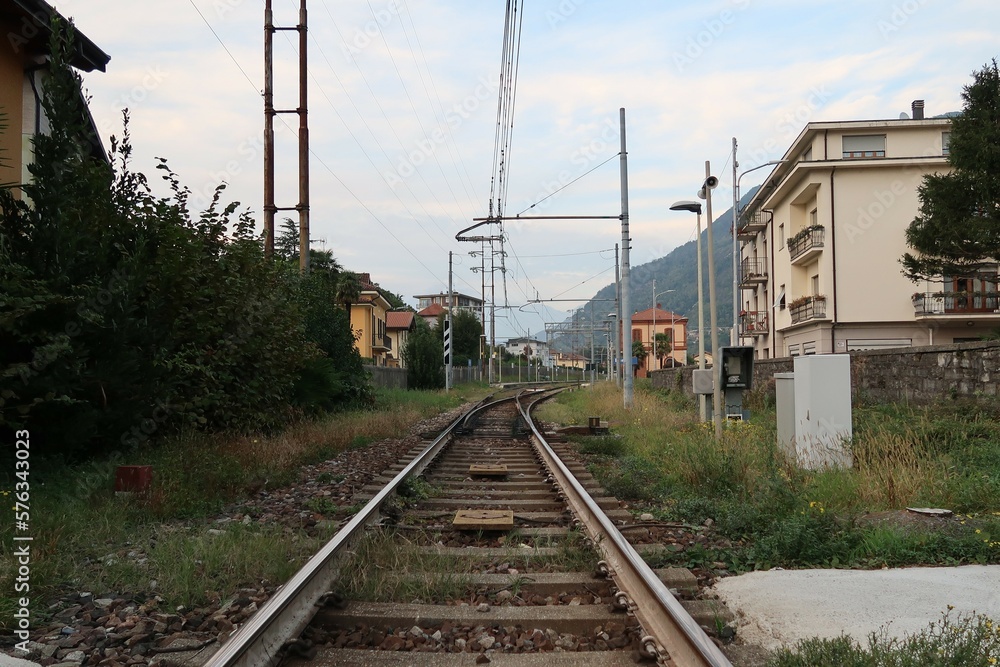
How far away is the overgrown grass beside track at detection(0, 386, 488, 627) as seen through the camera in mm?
4594

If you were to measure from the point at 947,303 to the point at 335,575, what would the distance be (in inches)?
1525

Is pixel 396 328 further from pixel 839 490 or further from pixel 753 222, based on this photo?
pixel 839 490

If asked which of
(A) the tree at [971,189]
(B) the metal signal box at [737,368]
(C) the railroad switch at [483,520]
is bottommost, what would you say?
(C) the railroad switch at [483,520]

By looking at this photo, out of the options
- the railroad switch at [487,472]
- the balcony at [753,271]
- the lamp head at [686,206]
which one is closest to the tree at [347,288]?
the lamp head at [686,206]

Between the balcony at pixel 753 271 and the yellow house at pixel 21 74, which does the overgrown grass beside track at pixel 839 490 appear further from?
the balcony at pixel 753 271

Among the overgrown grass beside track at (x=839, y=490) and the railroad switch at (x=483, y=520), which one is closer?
the overgrown grass beside track at (x=839, y=490)

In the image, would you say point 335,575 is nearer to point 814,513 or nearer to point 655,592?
point 655,592

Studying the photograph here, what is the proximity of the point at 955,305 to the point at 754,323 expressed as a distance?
16.7m

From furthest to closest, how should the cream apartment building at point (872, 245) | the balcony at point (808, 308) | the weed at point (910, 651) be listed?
the balcony at point (808, 308) → the cream apartment building at point (872, 245) → the weed at point (910, 651)

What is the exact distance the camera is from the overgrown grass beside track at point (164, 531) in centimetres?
459

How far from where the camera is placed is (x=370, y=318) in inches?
2485

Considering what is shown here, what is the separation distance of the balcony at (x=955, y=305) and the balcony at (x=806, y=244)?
202 inches

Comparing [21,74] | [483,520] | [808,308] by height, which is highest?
[21,74]

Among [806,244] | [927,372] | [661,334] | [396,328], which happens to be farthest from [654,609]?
[661,334]
